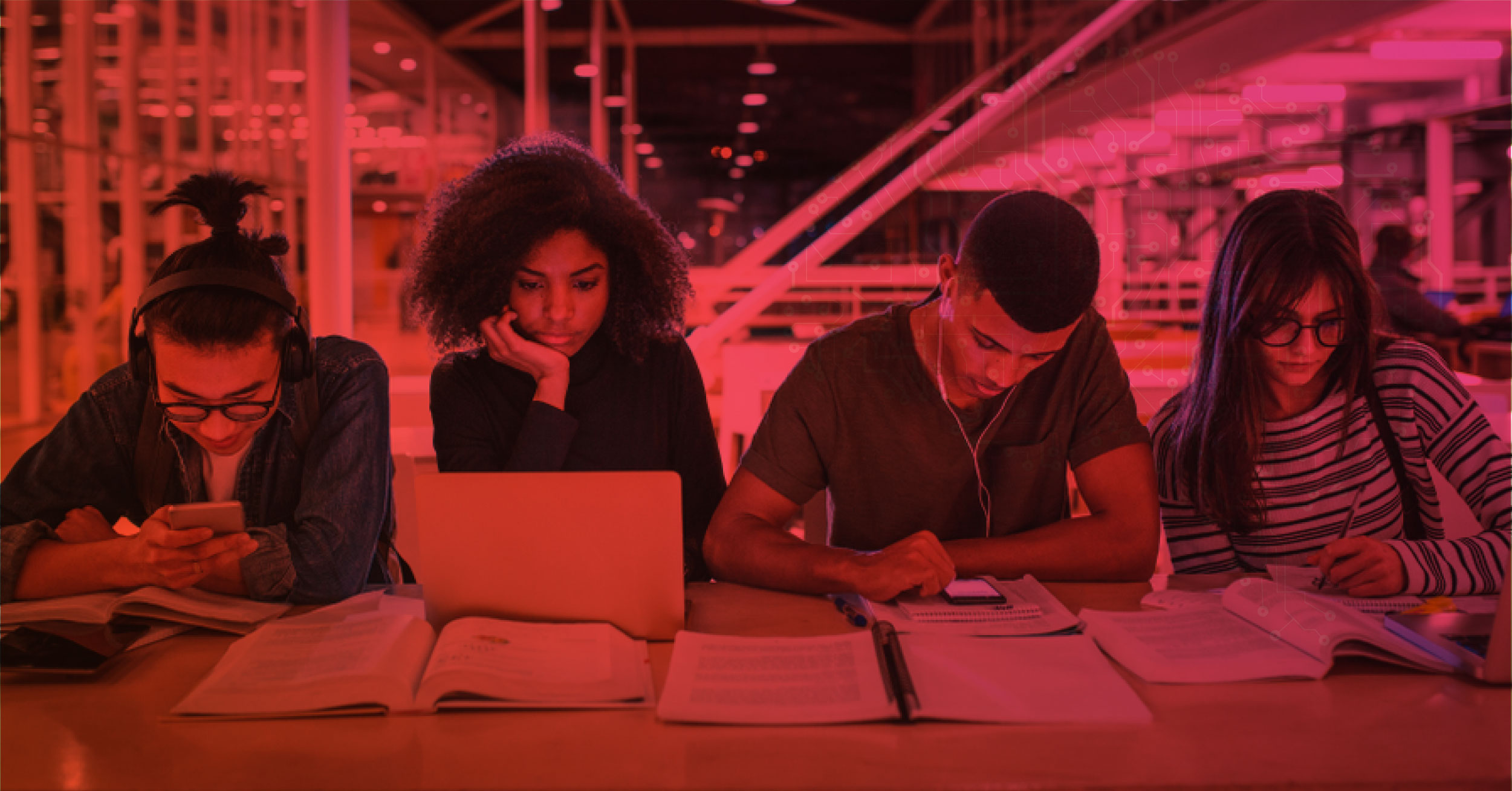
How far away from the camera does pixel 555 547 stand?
1.15m

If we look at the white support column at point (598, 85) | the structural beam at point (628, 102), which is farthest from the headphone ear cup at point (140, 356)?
the structural beam at point (628, 102)

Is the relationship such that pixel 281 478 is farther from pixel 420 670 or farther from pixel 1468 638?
pixel 1468 638

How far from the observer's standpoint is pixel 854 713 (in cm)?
93

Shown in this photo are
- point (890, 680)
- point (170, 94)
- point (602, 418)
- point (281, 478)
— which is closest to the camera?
point (890, 680)

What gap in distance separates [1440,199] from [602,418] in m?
8.48

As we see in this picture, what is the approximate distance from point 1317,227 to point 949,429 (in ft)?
2.13

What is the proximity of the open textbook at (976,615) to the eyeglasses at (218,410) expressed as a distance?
0.84 metres

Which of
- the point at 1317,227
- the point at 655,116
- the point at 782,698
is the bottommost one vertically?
the point at 782,698

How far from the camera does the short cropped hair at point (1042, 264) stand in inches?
53.9

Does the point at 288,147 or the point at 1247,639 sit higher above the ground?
the point at 288,147

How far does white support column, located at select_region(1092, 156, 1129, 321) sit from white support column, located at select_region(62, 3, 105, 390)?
437 centimetres

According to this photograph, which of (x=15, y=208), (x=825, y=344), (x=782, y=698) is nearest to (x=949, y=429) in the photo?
(x=825, y=344)

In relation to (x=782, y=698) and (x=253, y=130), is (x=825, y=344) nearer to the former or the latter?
(x=782, y=698)

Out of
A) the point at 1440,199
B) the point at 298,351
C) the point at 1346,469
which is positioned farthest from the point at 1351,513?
the point at 1440,199
